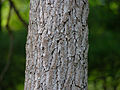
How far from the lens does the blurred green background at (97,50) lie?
4172 mm

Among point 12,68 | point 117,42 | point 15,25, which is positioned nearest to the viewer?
point 117,42

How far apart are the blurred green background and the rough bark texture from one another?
1.96m

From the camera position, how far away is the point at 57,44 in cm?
193

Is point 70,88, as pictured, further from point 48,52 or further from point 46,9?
point 46,9

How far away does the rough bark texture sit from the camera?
1.94m

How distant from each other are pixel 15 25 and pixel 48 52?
22.5 feet

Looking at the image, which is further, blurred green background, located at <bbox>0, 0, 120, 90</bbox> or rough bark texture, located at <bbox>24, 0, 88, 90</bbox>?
blurred green background, located at <bbox>0, 0, 120, 90</bbox>

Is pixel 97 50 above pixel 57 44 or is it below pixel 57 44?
above

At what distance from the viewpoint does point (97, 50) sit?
499 centimetres

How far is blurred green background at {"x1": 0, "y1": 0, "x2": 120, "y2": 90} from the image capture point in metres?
4.17

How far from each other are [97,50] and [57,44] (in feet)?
10.3

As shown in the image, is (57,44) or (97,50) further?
(97,50)

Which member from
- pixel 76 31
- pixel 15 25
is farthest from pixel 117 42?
pixel 15 25

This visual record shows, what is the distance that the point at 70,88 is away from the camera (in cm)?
197
